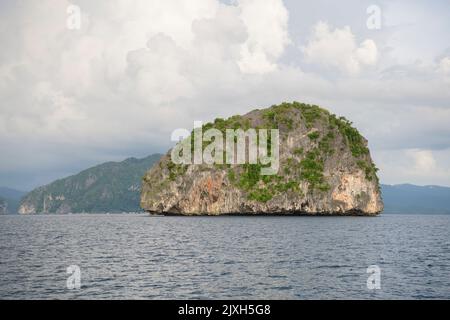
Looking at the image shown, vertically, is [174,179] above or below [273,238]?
above

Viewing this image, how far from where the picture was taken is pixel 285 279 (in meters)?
38.2

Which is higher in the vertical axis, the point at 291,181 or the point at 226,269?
the point at 291,181

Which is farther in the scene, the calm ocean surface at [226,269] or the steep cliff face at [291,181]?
the steep cliff face at [291,181]

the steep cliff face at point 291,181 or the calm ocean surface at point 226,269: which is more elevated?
the steep cliff face at point 291,181

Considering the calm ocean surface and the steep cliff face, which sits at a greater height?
the steep cliff face

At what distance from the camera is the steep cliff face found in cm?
16425

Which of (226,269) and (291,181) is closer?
(226,269)

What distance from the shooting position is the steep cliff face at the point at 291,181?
16425 cm

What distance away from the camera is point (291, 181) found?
552ft

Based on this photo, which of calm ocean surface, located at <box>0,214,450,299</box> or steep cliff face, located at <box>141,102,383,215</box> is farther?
steep cliff face, located at <box>141,102,383,215</box>
